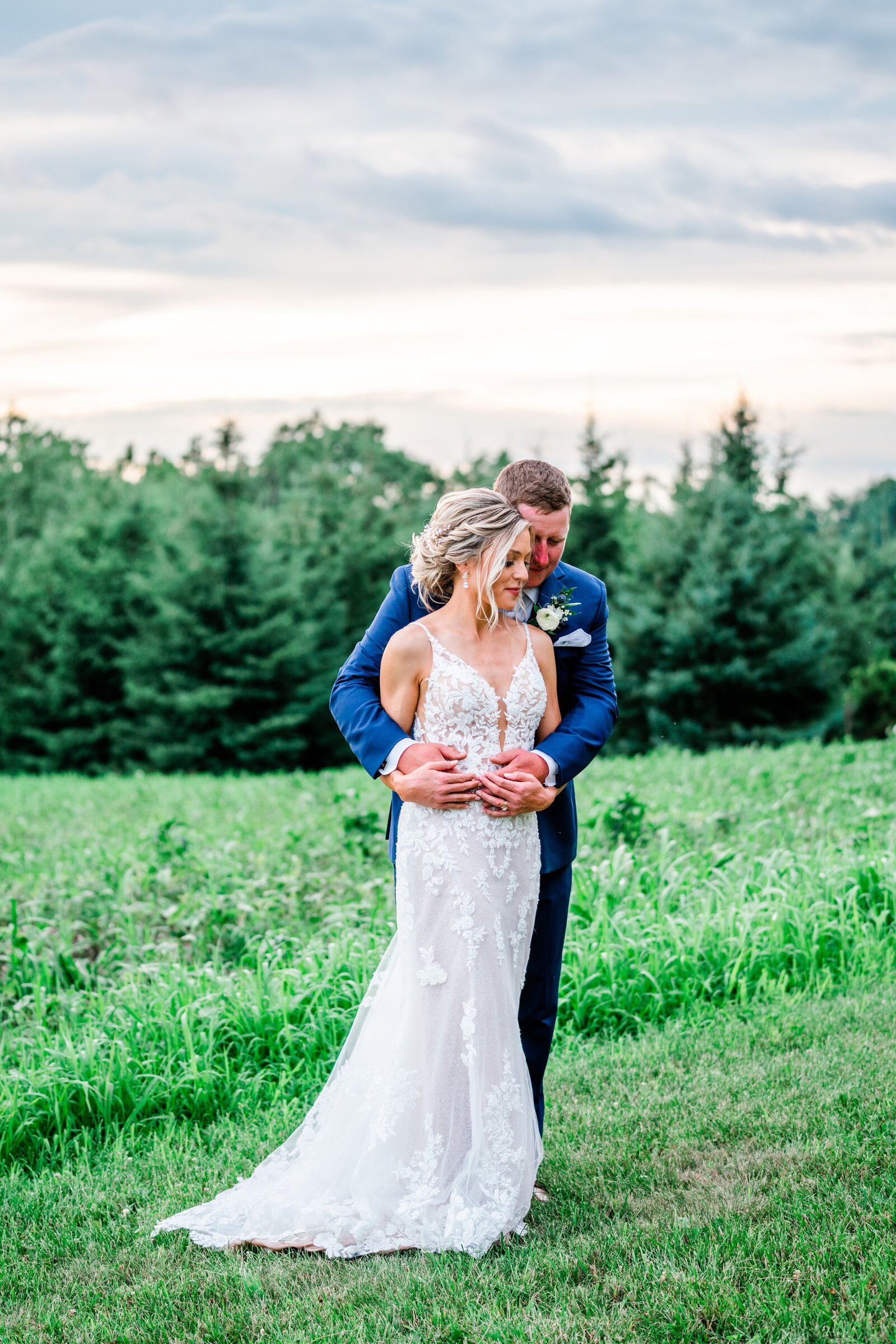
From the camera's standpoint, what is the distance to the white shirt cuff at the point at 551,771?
3.74m

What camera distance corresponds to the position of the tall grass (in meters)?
4.90

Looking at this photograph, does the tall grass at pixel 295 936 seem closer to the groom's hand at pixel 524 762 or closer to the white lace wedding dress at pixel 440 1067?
the white lace wedding dress at pixel 440 1067

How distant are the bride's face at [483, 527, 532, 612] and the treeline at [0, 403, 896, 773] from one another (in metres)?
20.2

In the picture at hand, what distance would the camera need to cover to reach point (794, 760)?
12.8 metres

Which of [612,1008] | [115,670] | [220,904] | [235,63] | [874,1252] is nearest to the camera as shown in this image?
[874,1252]

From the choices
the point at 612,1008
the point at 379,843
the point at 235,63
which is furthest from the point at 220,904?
the point at 235,63

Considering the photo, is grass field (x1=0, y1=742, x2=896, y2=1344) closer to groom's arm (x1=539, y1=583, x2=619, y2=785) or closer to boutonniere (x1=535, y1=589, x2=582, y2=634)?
groom's arm (x1=539, y1=583, x2=619, y2=785)

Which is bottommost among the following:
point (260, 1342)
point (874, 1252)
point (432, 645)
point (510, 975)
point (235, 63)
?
point (260, 1342)

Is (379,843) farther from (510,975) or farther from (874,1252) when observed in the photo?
(874,1252)

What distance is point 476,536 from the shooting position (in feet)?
11.8

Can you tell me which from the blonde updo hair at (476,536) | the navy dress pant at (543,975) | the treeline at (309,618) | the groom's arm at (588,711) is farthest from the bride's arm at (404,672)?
the treeline at (309,618)

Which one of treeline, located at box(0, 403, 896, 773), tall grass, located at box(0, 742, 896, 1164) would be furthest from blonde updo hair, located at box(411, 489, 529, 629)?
treeline, located at box(0, 403, 896, 773)

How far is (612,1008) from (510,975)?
2.02 m

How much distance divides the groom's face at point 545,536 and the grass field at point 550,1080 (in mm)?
2081
